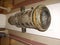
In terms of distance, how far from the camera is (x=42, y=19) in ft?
3.03

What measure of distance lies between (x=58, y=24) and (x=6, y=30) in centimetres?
129

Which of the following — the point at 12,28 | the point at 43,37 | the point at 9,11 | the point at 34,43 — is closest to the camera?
the point at 43,37

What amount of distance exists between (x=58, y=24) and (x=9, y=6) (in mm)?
1194

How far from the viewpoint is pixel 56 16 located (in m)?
0.93

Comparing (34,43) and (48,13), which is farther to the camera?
(34,43)

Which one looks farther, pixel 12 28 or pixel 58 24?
pixel 12 28

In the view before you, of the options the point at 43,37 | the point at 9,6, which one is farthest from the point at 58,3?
the point at 9,6

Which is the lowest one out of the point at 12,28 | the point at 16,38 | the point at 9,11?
the point at 16,38

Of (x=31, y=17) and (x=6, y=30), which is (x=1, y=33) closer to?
(x=6, y=30)

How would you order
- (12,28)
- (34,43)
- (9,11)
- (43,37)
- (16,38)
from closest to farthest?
(43,37) → (34,43) → (16,38) → (12,28) → (9,11)

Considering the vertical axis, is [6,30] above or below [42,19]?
below

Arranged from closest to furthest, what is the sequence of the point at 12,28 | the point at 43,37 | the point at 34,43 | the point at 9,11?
the point at 43,37, the point at 34,43, the point at 12,28, the point at 9,11

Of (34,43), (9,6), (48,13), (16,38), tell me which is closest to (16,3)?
(9,6)

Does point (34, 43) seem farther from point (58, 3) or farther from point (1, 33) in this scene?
point (1, 33)
